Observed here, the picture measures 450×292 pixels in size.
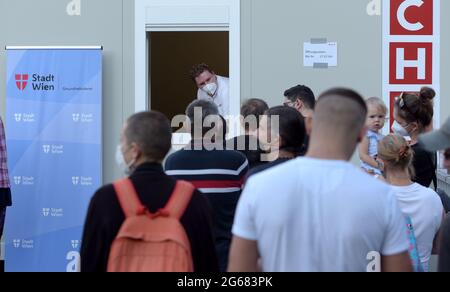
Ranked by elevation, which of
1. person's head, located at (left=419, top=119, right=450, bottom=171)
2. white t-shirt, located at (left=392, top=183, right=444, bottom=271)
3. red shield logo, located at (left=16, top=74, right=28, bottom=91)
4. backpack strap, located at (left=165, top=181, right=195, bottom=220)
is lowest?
white t-shirt, located at (left=392, top=183, right=444, bottom=271)

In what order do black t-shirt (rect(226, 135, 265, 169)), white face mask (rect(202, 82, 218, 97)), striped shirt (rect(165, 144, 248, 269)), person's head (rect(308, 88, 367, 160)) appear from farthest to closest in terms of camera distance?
1. white face mask (rect(202, 82, 218, 97))
2. black t-shirt (rect(226, 135, 265, 169))
3. striped shirt (rect(165, 144, 248, 269))
4. person's head (rect(308, 88, 367, 160))

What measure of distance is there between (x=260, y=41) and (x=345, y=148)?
5085 mm

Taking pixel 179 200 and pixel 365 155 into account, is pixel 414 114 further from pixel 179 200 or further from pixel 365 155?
pixel 179 200

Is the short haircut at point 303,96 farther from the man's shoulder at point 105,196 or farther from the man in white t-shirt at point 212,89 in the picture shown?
the man's shoulder at point 105,196

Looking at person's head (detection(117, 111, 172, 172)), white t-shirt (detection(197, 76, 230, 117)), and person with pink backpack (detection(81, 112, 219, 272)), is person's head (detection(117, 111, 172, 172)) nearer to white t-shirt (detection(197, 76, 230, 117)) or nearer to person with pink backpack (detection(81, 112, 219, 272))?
person with pink backpack (detection(81, 112, 219, 272))

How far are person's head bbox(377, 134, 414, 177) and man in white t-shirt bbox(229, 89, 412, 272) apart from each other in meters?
1.84

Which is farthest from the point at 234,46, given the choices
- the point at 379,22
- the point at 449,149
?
the point at 449,149

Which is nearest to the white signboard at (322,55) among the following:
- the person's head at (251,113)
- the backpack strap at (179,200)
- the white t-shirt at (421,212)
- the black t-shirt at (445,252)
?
the person's head at (251,113)

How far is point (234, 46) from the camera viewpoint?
788 cm

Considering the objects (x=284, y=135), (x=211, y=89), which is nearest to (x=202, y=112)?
(x=284, y=135)

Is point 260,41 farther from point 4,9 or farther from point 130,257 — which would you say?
point 130,257

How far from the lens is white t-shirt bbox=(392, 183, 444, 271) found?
15.4 ft

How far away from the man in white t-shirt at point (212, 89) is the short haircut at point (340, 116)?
5021 mm

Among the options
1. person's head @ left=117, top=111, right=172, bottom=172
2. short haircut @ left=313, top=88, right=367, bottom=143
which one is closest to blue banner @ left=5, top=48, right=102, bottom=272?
person's head @ left=117, top=111, right=172, bottom=172
